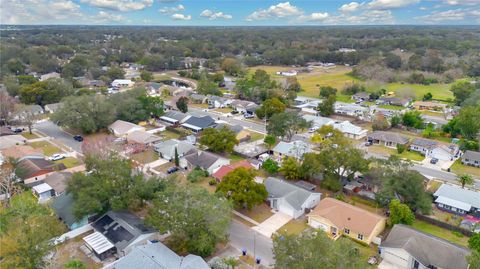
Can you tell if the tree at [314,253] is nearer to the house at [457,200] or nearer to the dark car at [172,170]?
the house at [457,200]

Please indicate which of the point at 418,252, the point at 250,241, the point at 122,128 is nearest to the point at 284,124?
the point at 250,241

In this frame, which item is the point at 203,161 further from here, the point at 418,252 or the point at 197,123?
the point at 418,252

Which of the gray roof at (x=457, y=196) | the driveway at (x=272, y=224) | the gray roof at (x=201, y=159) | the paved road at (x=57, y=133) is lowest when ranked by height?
the driveway at (x=272, y=224)

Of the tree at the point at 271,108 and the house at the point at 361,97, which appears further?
the house at the point at 361,97

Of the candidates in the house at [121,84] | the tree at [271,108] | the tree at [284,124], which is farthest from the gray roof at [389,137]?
the house at [121,84]

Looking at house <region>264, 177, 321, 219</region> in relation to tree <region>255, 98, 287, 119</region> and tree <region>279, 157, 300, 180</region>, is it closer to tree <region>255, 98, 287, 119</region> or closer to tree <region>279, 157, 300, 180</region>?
tree <region>279, 157, 300, 180</region>
